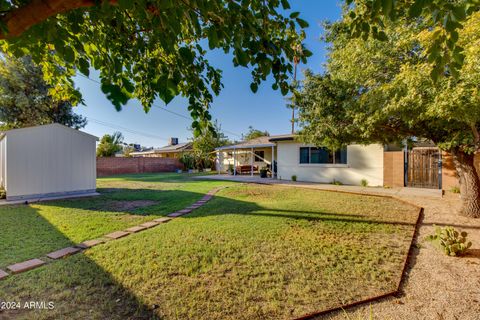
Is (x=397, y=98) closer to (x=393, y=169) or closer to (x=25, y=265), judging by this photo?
(x=25, y=265)

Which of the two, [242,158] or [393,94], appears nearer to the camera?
[393,94]

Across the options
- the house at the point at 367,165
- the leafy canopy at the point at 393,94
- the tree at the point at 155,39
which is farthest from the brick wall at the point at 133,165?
the tree at the point at 155,39

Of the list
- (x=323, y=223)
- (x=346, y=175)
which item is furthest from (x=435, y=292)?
(x=346, y=175)

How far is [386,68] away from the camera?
6.36 m

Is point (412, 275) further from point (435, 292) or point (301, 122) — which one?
point (301, 122)

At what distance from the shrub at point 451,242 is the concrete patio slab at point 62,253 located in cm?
671

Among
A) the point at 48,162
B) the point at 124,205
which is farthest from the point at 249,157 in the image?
the point at 48,162

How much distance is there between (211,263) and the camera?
3723 millimetres

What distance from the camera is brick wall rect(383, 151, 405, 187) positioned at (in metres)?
11.6

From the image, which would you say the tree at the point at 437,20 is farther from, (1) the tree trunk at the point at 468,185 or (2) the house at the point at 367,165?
(2) the house at the point at 367,165

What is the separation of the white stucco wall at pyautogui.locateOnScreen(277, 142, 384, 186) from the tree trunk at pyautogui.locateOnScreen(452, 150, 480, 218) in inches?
206

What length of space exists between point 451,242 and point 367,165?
9202 mm

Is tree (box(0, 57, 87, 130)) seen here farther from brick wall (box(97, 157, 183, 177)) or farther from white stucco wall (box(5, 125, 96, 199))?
white stucco wall (box(5, 125, 96, 199))

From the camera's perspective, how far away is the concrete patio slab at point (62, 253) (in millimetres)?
3961
